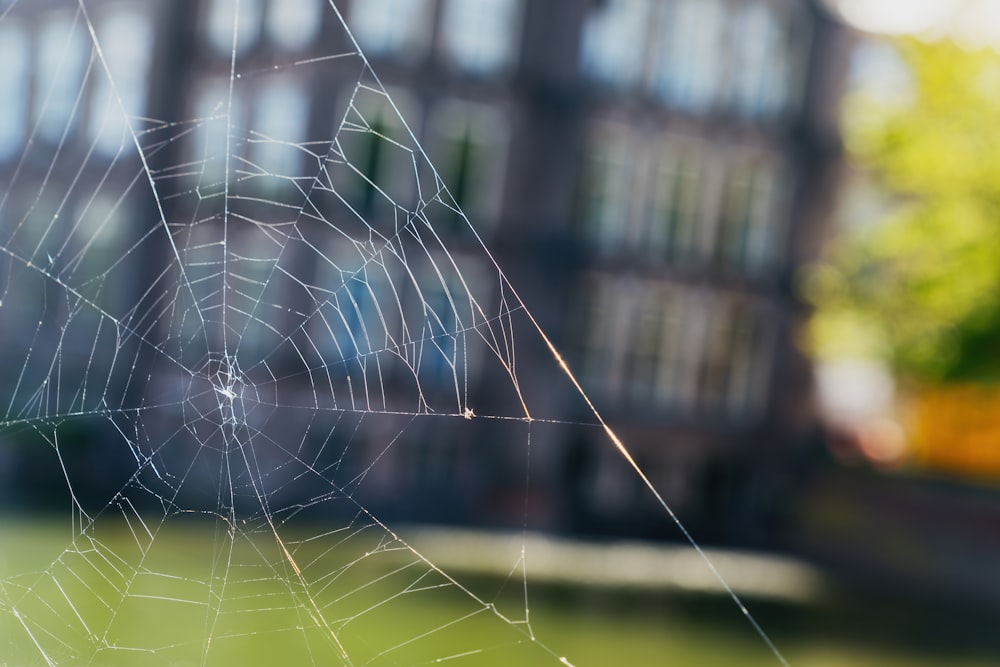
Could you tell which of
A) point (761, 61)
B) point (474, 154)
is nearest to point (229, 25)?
point (474, 154)

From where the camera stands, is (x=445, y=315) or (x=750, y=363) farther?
(x=750, y=363)

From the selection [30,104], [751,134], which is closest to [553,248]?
[751,134]

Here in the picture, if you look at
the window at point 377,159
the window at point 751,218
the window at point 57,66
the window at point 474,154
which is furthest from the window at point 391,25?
the window at point 751,218

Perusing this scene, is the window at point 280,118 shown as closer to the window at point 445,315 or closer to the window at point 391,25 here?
the window at point 391,25

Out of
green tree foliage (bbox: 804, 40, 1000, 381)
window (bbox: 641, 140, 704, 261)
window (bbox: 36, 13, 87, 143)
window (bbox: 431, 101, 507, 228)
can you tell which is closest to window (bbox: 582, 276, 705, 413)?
window (bbox: 641, 140, 704, 261)

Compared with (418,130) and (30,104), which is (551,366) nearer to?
(418,130)

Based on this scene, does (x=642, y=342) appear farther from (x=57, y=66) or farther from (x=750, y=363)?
(x=57, y=66)
